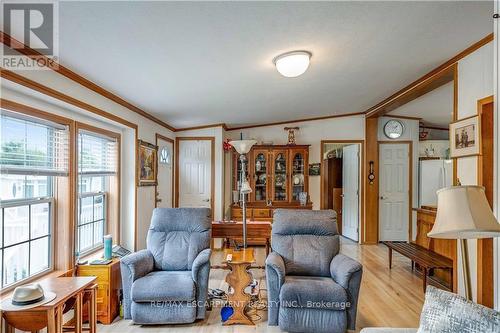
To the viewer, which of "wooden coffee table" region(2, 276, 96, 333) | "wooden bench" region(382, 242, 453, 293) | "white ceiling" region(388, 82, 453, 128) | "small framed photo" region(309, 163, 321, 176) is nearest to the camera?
"wooden coffee table" region(2, 276, 96, 333)

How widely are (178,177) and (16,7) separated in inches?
165

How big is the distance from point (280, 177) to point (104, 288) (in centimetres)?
372

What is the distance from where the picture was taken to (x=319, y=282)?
253cm

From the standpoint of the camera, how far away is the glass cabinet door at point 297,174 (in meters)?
5.66

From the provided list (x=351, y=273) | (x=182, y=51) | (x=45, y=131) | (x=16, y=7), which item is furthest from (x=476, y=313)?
(x=45, y=131)

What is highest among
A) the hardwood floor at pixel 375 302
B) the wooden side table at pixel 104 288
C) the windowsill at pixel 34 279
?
the windowsill at pixel 34 279

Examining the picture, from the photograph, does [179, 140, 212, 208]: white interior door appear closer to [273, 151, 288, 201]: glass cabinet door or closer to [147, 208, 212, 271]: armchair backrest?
[273, 151, 288, 201]: glass cabinet door

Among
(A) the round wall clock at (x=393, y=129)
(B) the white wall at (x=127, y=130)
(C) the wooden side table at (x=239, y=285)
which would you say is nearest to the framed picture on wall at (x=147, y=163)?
(B) the white wall at (x=127, y=130)

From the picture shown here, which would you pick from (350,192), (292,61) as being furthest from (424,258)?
(292,61)

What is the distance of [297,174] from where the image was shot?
18.6 feet

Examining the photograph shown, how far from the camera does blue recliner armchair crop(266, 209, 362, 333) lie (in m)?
2.38

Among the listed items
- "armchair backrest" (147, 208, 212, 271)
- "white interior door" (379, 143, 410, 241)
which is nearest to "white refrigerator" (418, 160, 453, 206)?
"white interior door" (379, 143, 410, 241)

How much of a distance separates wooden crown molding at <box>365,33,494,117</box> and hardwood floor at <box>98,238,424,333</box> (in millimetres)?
2485

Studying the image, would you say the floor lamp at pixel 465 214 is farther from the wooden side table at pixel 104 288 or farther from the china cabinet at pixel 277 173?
the china cabinet at pixel 277 173
